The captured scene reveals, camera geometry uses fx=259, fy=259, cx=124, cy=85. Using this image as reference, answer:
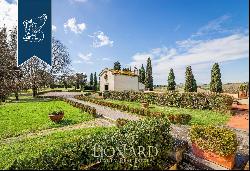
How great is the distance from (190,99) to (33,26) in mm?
20479

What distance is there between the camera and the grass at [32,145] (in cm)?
1198

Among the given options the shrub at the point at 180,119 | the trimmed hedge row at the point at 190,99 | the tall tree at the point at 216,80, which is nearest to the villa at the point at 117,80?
the trimmed hedge row at the point at 190,99

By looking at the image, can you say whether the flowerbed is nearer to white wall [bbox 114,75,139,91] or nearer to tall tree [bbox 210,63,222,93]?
tall tree [bbox 210,63,222,93]

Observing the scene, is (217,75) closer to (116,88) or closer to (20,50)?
(116,88)

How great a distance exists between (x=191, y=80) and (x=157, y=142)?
152ft

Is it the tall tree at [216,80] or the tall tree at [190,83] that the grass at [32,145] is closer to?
the tall tree at [216,80]

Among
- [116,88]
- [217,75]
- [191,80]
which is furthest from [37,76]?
[217,75]

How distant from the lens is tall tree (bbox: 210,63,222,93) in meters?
50.2

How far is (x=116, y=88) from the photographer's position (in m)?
55.7

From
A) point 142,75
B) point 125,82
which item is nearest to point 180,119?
point 125,82

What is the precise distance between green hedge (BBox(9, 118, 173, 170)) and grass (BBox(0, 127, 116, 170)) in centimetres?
294

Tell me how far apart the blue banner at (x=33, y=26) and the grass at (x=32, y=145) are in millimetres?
4464

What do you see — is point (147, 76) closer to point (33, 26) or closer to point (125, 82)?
point (125, 82)

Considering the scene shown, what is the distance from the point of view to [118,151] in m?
8.99
